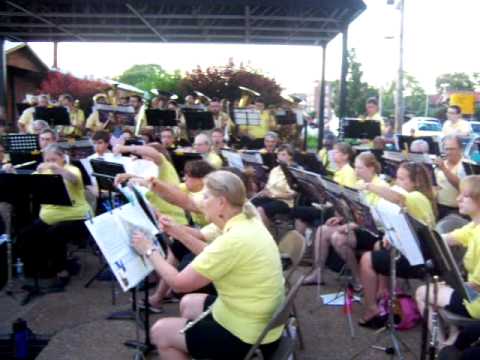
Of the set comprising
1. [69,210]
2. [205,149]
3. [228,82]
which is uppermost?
[228,82]

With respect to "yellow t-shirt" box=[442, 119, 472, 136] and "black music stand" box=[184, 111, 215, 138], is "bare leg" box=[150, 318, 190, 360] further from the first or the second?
"yellow t-shirt" box=[442, 119, 472, 136]

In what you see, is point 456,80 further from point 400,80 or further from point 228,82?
point 228,82

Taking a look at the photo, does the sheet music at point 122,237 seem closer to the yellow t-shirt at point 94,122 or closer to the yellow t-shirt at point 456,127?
the yellow t-shirt at point 456,127

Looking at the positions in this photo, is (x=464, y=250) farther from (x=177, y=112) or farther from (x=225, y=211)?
(x=177, y=112)

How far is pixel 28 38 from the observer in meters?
16.1

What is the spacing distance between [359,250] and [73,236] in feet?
9.87

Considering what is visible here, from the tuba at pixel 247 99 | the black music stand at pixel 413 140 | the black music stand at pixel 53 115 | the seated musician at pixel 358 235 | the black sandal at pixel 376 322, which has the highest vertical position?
the tuba at pixel 247 99

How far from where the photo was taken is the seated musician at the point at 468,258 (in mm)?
3457

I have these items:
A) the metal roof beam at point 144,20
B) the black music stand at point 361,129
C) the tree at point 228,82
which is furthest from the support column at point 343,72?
the tree at point 228,82

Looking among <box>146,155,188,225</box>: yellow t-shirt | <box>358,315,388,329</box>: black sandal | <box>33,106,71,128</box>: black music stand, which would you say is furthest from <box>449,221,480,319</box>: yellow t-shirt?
<box>33,106,71,128</box>: black music stand

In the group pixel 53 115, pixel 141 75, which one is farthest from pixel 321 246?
pixel 141 75

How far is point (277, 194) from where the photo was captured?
7461 millimetres

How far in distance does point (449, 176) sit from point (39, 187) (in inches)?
174

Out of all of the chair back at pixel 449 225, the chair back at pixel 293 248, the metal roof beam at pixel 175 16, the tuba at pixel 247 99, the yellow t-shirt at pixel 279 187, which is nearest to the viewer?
the chair back at pixel 293 248
